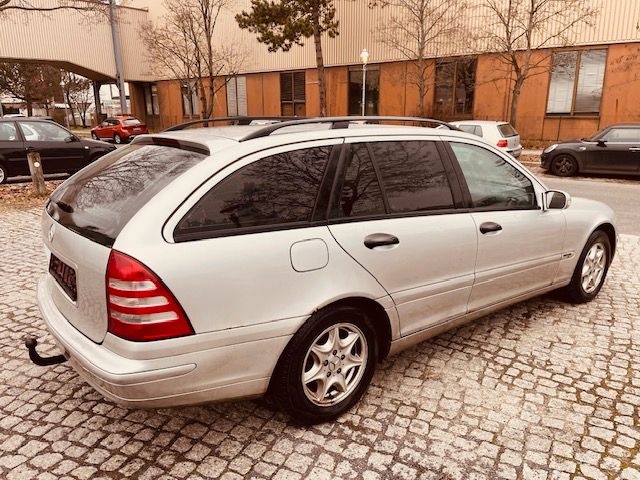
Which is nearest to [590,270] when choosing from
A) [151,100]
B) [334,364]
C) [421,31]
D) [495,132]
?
[334,364]

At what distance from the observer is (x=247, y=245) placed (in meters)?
2.41

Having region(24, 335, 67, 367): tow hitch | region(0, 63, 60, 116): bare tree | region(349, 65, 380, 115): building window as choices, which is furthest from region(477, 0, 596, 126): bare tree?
region(0, 63, 60, 116): bare tree

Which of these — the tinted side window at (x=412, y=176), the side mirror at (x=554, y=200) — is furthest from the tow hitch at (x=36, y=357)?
the side mirror at (x=554, y=200)

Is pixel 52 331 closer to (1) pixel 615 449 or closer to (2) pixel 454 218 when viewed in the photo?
(2) pixel 454 218

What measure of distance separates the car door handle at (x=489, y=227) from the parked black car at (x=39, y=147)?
11.8m

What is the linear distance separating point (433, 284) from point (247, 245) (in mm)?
1344

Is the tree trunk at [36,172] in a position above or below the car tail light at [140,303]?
below

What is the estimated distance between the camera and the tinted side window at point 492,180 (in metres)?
3.47

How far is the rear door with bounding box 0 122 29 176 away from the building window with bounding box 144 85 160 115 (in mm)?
25756

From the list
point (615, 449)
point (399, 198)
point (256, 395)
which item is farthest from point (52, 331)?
point (615, 449)

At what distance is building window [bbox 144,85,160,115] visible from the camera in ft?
121

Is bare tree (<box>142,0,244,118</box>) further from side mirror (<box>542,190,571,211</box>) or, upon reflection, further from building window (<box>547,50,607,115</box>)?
side mirror (<box>542,190,571,211</box>)

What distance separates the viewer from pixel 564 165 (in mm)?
14117

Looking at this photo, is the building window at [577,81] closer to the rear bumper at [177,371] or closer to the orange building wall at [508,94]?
the orange building wall at [508,94]
